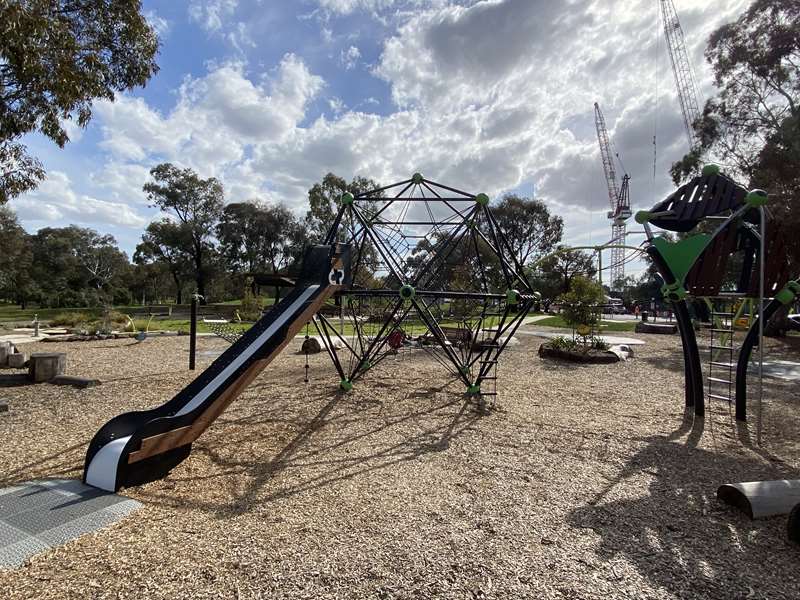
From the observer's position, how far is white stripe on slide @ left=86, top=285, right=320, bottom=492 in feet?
12.9

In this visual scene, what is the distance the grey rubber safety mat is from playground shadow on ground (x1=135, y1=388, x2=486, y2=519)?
363 millimetres

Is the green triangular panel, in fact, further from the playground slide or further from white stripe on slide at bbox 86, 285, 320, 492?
white stripe on slide at bbox 86, 285, 320, 492

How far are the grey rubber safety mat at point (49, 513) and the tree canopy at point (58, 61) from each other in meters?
6.92

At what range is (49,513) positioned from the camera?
135 inches

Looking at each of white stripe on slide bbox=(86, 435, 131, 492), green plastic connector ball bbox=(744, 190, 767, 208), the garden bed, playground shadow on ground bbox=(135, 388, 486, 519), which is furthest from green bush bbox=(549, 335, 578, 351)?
white stripe on slide bbox=(86, 435, 131, 492)

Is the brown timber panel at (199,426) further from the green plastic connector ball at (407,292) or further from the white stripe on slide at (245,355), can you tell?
the green plastic connector ball at (407,292)

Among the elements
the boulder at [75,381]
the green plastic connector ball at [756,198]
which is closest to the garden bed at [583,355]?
the green plastic connector ball at [756,198]

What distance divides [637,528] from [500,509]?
1.06m

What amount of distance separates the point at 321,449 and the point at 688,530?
373 centimetres

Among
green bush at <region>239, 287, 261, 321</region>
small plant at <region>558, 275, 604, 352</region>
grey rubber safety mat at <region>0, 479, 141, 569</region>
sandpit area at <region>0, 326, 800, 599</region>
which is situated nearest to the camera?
sandpit area at <region>0, 326, 800, 599</region>

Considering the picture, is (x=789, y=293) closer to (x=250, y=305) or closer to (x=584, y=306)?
(x=584, y=306)

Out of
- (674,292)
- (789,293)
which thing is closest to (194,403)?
(674,292)

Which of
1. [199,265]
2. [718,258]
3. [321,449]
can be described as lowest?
[321,449]

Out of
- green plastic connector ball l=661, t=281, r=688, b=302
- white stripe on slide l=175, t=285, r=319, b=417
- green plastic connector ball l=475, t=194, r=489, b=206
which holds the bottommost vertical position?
white stripe on slide l=175, t=285, r=319, b=417
